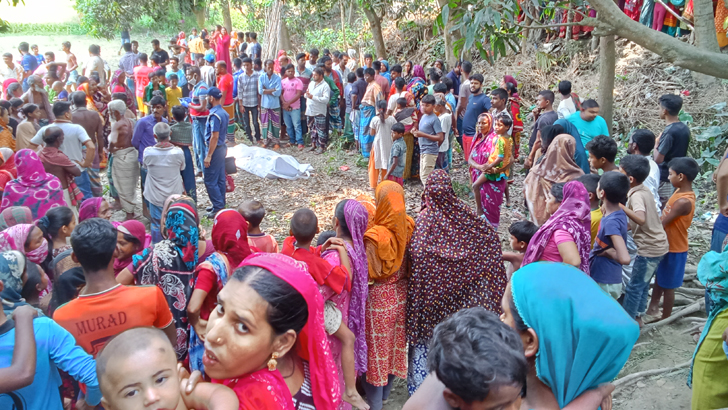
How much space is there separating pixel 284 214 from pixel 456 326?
6.14m

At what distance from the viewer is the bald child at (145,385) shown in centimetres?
146

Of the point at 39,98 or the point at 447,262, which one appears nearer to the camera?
the point at 447,262

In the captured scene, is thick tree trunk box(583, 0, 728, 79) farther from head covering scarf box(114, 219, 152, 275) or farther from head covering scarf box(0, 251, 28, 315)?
head covering scarf box(0, 251, 28, 315)

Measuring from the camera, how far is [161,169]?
5668 millimetres

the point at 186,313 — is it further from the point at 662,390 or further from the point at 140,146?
the point at 140,146

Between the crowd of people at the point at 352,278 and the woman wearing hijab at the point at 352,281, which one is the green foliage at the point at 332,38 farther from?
the woman wearing hijab at the point at 352,281

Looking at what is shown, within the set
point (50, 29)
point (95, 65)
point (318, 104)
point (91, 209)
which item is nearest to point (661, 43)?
point (91, 209)

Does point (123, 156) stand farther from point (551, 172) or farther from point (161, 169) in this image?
point (551, 172)

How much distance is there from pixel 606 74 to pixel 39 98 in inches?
340

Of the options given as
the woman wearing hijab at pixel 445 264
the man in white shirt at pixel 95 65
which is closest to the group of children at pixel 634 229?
the woman wearing hijab at pixel 445 264

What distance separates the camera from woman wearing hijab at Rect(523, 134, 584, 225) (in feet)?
16.1

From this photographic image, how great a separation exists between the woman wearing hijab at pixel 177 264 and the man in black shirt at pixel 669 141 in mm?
4777

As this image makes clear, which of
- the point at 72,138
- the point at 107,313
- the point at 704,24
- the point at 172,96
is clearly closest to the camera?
the point at 107,313

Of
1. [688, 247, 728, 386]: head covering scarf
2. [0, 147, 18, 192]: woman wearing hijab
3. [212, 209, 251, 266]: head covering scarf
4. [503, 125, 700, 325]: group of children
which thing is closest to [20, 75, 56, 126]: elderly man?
[0, 147, 18, 192]: woman wearing hijab
